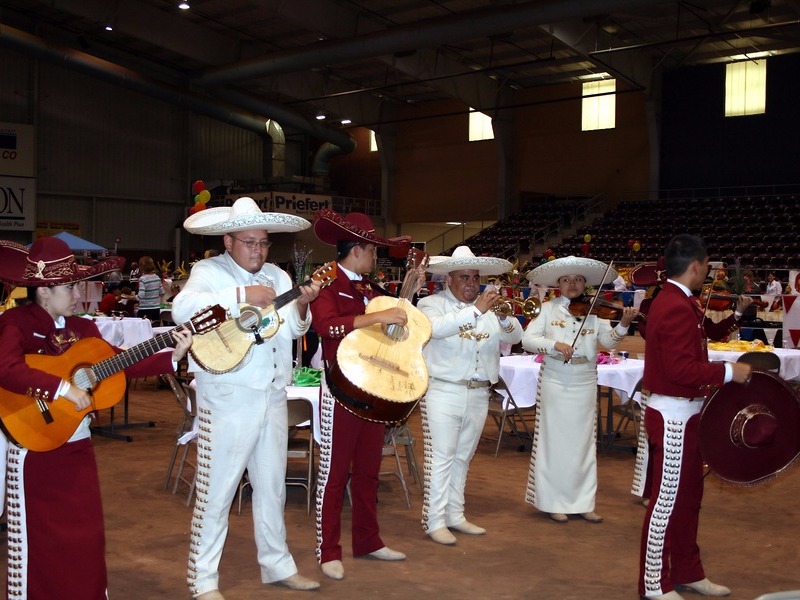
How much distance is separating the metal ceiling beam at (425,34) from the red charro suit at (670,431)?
42.2ft

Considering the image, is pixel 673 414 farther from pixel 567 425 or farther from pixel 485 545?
pixel 567 425

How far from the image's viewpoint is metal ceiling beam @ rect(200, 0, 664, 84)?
15984 millimetres

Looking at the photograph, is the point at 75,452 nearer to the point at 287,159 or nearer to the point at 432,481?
the point at 432,481

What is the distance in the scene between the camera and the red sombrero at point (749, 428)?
3.50 m

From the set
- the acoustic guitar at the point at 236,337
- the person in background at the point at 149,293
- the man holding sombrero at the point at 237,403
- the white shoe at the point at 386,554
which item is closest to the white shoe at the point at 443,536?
the white shoe at the point at 386,554

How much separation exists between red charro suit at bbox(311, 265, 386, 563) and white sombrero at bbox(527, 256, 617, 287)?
1.52m

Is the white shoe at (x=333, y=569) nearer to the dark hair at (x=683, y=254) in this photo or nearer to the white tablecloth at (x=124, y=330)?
the dark hair at (x=683, y=254)

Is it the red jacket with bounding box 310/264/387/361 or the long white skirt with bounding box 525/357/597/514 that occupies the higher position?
the red jacket with bounding box 310/264/387/361

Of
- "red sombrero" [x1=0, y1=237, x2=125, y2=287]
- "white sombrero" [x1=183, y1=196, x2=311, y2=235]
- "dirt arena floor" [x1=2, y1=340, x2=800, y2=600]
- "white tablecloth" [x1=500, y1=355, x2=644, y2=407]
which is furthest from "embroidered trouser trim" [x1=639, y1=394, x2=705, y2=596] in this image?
"white tablecloth" [x1=500, y1=355, x2=644, y2=407]

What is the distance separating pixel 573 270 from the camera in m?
5.46

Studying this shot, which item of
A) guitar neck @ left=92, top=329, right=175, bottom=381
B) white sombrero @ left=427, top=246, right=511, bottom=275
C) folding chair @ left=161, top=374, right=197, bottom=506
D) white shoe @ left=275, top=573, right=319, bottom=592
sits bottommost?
white shoe @ left=275, top=573, right=319, bottom=592

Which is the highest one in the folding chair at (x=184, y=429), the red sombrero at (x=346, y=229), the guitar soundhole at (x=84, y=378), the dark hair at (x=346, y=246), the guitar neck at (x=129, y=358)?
the red sombrero at (x=346, y=229)

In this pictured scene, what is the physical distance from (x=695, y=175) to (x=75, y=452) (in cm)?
2292

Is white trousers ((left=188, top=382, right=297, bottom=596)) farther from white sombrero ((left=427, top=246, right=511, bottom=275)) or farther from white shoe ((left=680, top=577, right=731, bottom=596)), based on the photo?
white shoe ((left=680, top=577, right=731, bottom=596))
